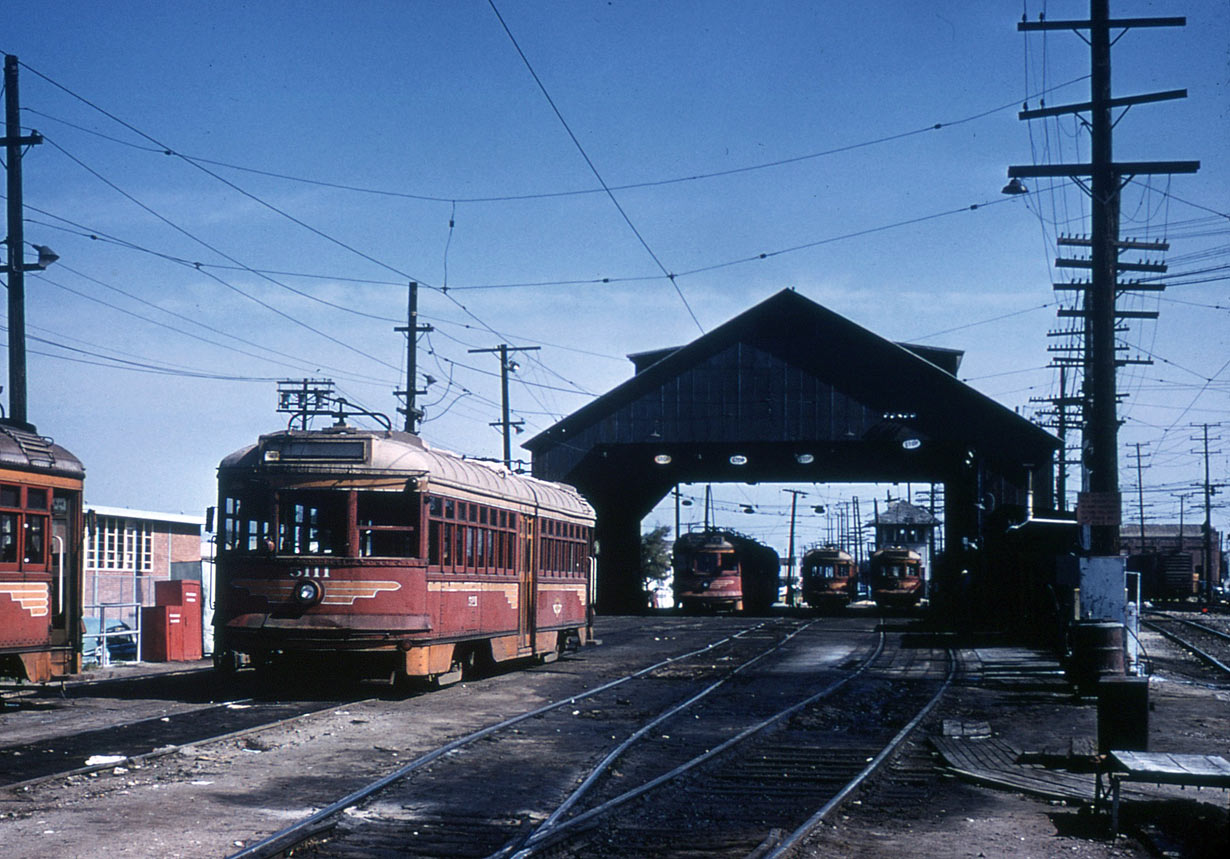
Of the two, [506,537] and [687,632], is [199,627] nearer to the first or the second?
[506,537]

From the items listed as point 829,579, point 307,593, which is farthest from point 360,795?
point 829,579

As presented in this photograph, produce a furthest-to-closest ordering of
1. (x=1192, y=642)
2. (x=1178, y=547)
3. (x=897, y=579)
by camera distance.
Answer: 1. (x=1178, y=547)
2. (x=897, y=579)
3. (x=1192, y=642)

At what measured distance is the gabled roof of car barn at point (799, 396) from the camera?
40500 millimetres

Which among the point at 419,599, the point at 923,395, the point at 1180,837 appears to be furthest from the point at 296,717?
the point at 923,395

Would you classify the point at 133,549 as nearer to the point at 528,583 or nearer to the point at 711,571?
the point at 711,571

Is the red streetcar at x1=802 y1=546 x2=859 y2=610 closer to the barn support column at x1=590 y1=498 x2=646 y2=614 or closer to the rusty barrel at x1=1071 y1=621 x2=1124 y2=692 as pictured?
the barn support column at x1=590 y1=498 x2=646 y2=614

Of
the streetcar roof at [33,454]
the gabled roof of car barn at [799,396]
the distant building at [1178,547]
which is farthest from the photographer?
the distant building at [1178,547]

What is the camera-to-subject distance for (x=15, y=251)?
21.2 m

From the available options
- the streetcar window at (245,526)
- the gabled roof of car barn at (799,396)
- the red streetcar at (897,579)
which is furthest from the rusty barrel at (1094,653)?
the red streetcar at (897,579)

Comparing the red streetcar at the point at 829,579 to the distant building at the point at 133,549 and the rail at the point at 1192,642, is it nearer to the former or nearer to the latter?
the rail at the point at 1192,642

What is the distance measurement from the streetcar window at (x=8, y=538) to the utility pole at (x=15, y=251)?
5.74 m

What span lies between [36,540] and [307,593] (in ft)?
9.82

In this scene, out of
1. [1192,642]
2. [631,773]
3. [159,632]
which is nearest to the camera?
Result: [631,773]

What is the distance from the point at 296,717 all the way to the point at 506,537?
21.1ft
